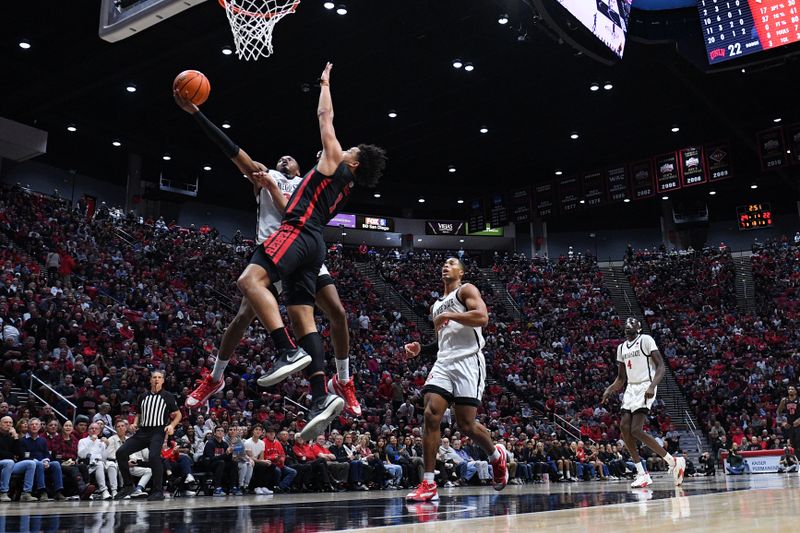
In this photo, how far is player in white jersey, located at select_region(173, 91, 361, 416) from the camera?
4031mm

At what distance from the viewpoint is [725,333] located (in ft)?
78.3

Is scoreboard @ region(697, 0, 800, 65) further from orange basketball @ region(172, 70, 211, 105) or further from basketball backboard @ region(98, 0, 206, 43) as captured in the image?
orange basketball @ region(172, 70, 211, 105)

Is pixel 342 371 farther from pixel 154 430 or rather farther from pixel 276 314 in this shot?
pixel 154 430

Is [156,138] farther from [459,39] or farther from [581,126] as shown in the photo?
[581,126]

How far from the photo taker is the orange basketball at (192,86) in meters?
4.31

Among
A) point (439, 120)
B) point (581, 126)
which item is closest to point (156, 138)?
point (439, 120)

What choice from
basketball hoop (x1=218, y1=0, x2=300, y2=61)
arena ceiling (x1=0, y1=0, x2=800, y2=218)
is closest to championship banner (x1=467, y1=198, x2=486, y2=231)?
arena ceiling (x1=0, y1=0, x2=800, y2=218)

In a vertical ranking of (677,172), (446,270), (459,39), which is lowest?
(446,270)

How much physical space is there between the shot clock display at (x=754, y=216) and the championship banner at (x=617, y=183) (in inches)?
430

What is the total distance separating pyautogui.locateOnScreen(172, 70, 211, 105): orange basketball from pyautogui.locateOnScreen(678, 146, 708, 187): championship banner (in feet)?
63.3

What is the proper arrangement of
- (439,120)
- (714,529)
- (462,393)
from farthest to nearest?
(439,120), (462,393), (714,529)

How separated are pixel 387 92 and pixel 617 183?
8024 millimetres

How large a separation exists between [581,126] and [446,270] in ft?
65.1

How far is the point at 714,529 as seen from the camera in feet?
8.89
